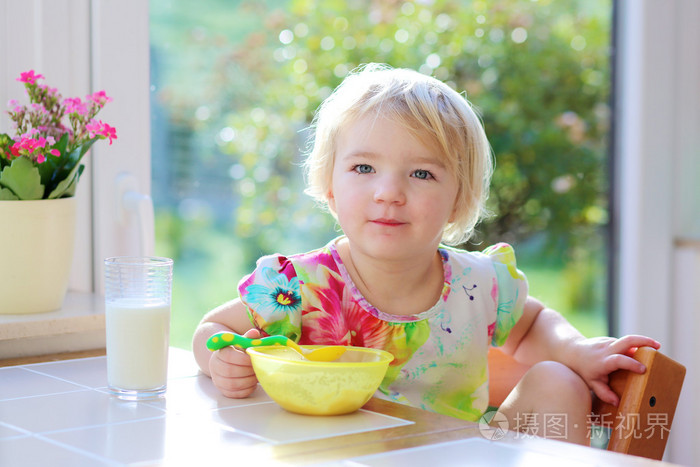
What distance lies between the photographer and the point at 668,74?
2.24m

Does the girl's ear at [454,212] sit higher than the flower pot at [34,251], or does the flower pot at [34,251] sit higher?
the girl's ear at [454,212]

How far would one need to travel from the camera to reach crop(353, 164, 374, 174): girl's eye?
45.9 inches

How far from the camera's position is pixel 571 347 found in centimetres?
113

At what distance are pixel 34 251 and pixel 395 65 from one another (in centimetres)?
155

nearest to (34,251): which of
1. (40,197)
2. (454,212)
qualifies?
(40,197)

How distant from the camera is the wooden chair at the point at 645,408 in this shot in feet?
3.07

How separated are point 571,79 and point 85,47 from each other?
72.6 inches

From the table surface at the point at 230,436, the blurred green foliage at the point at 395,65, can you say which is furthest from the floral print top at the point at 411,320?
the blurred green foliage at the point at 395,65

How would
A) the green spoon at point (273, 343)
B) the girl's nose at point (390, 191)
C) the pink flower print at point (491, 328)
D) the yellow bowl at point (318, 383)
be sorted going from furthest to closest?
the pink flower print at point (491, 328), the girl's nose at point (390, 191), the green spoon at point (273, 343), the yellow bowl at point (318, 383)

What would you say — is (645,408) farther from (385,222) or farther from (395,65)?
(395,65)

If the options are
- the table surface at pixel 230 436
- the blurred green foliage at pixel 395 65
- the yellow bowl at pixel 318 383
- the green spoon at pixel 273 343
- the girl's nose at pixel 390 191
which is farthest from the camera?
the blurred green foliage at pixel 395 65

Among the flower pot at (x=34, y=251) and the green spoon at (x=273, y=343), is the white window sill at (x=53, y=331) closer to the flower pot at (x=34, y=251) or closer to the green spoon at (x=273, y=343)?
the flower pot at (x=34, y=251)

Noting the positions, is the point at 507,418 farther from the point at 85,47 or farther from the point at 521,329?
the point at 85,47

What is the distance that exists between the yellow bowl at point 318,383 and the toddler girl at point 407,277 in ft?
0.72
